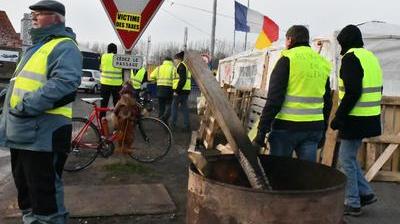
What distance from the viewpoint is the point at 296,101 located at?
16.5 ft

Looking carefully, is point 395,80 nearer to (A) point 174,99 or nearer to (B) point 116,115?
(B) point 116,115

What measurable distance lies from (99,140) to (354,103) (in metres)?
3.89

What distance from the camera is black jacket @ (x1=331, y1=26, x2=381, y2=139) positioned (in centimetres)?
561

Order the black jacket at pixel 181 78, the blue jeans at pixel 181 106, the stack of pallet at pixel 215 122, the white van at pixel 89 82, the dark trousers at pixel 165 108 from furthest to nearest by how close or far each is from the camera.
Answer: the white van at pixel 89 82, the dark trousers at pixel 165 108, the blue jeans at pixel 181 106, the black jacket at pixel 181 78, the stack of pallet at pixel 215 122

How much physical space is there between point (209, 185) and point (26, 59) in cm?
202

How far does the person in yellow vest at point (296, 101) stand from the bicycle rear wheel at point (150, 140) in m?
3.62

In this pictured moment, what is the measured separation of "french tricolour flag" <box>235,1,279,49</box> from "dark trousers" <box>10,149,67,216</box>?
11.6 meters

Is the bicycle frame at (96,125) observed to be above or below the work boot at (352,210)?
above

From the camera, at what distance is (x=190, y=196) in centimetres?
365

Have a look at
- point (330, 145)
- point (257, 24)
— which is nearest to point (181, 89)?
point (330, 145)

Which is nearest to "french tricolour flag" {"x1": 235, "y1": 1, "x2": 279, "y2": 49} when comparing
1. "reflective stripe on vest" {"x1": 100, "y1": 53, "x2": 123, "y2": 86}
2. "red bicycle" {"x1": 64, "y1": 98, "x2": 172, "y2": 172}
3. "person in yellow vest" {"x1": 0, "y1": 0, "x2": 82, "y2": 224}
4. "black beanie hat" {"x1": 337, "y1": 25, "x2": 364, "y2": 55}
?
"reflective stripe on vest" {"x1": 100, "y1": 53, "x2": 123, "y2": 86}

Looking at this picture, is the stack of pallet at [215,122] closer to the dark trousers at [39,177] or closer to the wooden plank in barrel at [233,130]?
the dark trousers at [39,177]

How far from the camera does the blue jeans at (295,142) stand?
515 centimetres

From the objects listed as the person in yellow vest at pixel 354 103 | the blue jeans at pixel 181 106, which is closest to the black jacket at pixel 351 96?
the person in yellow vest at pixel 354 103
